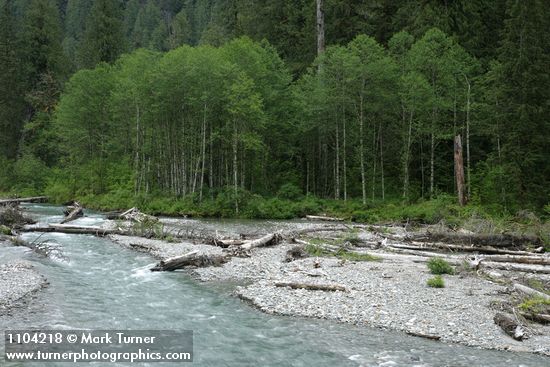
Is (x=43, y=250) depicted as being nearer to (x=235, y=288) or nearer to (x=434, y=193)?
(x=235, y=288)

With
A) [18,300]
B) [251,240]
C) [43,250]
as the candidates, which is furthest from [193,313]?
[43,250]

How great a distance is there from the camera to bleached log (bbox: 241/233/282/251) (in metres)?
20.2

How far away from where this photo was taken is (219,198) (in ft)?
116

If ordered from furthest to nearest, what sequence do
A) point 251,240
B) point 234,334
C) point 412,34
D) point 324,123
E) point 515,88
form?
point 412,34 < point 324,123 < point 515,88 < point 251,240 < point 234,334

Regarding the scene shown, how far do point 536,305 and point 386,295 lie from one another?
3.65 meters

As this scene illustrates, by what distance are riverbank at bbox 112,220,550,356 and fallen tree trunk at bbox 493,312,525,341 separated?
0.42ft

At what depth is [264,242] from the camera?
21281 millimetres

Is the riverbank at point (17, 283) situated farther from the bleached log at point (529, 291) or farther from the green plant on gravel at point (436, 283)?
the bleached log at point (529, 291)

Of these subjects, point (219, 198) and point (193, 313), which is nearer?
point (193, 313)

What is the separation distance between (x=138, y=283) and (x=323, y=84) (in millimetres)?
25154

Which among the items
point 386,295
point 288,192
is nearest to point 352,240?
point 386,295

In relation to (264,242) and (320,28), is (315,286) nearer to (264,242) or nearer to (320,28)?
(264,242)

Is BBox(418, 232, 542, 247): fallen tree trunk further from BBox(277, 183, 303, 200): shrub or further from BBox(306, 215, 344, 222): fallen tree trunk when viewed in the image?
BBox(277, 183, 303, 200): shrub

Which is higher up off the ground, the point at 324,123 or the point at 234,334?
the point at 324,123
